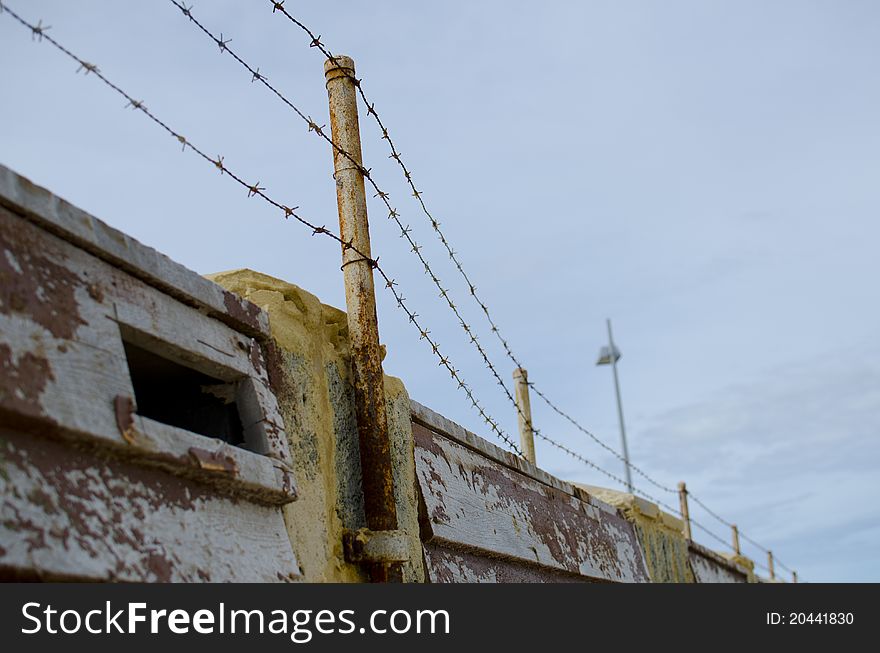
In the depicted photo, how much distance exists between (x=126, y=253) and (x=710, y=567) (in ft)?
26.0

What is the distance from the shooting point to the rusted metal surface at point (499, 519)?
3.74 metres

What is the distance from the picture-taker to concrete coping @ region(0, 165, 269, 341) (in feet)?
6.83

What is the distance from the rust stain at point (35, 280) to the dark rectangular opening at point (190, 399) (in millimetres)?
571

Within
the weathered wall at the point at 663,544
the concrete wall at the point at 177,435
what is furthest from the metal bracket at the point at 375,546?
the weathered wall at the point at 663,544

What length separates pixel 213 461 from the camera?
237cm

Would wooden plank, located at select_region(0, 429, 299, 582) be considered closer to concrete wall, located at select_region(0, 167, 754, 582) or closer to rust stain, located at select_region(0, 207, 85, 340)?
concrete wall, located at select_region(0, 167, 754, 582)

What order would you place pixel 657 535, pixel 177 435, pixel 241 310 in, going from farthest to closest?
pixel 657 535 < pixel 241 310 < pixel 177 435

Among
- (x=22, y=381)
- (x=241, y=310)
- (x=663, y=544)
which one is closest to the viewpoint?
(x=22, y=381)

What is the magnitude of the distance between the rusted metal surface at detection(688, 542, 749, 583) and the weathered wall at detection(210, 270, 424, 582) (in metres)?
5.60

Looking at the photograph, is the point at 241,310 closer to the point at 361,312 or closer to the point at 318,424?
the point at 318,424

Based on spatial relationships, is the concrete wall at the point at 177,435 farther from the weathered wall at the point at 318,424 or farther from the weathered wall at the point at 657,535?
the weathered wall at the point at 657,535

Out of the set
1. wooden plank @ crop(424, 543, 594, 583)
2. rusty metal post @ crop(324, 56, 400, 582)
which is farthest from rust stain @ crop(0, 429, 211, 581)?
wooden plank @ crop(424, 543, 594, 583)

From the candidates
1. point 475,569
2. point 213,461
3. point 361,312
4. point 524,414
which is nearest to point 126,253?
point 213,461
